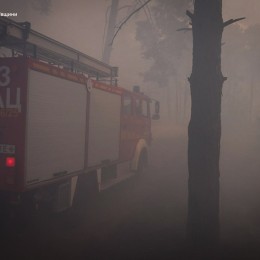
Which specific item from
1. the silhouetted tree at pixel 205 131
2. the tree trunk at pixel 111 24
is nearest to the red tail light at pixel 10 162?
the silhouetted tree at pixel 205 131

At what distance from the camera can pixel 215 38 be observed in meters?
5.76

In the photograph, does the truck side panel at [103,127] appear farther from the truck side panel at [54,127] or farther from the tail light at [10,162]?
the tail light at [10,162]

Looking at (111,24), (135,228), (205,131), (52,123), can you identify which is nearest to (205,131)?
(205,131)

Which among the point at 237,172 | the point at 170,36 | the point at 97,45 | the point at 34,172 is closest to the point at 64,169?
the point at 34,172

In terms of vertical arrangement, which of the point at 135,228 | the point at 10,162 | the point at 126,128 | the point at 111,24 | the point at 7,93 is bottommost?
the point at 135,228

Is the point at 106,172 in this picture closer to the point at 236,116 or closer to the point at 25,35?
the point at 25,35

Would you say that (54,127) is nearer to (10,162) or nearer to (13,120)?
(13,120)

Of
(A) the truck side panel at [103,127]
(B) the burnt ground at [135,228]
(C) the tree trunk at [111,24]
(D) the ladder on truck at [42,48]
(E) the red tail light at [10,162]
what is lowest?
(B) the burnt ground at [135,228]

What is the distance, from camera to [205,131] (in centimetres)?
568

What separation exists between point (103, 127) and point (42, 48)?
8.44 feet

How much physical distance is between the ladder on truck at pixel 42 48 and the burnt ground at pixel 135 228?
3.27m

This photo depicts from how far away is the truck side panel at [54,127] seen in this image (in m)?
5.96

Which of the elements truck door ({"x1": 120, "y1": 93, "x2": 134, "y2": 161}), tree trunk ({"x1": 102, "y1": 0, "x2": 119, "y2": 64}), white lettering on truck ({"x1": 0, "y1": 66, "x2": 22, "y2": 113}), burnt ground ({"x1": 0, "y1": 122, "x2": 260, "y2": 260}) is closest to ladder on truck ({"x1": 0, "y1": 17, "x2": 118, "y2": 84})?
white lettering on truck ({"x1": 0, "y1": 66, "x2": 22, "y2": 113})

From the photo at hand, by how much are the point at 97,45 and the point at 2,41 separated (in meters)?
49.9
